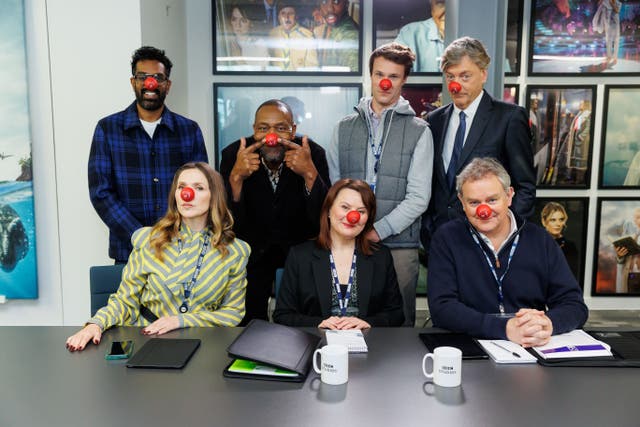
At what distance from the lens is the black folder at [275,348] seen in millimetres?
1541

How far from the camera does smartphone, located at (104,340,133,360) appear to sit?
1657 millimetres

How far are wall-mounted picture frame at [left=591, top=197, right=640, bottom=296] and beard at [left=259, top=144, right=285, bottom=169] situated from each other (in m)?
3.17

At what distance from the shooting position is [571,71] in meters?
4.54

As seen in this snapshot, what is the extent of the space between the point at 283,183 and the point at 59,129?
153cm

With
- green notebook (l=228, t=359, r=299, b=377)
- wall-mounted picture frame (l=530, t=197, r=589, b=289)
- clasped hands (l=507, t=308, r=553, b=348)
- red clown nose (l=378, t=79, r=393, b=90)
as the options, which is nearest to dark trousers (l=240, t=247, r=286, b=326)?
red clown nose (l=378, t=79, r=393, b=90)

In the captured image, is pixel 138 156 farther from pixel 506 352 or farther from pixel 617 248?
pixel 617 248

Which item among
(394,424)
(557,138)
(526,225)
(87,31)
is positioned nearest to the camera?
(394,424)

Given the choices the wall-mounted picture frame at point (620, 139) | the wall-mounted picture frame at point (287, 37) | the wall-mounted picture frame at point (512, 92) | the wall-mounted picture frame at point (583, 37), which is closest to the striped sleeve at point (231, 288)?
the wall-mounted picture frame at point (287, 37)

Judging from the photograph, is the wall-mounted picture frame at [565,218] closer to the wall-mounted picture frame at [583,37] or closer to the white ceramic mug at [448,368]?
the wall-mounted picture frame at [583,37]

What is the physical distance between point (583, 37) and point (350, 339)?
3.80 meters

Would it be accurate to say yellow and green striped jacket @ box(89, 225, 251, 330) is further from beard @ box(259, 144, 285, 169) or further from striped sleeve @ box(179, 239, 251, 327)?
beard @ box(259, 144, 285, 169)

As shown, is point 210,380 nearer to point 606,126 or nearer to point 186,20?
point 186,20

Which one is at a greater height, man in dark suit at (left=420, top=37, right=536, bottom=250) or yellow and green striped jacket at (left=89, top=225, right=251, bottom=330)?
man in dark suit at (left=420, top=37, right=536, bottom=250)

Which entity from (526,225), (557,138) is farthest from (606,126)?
(526,225)
